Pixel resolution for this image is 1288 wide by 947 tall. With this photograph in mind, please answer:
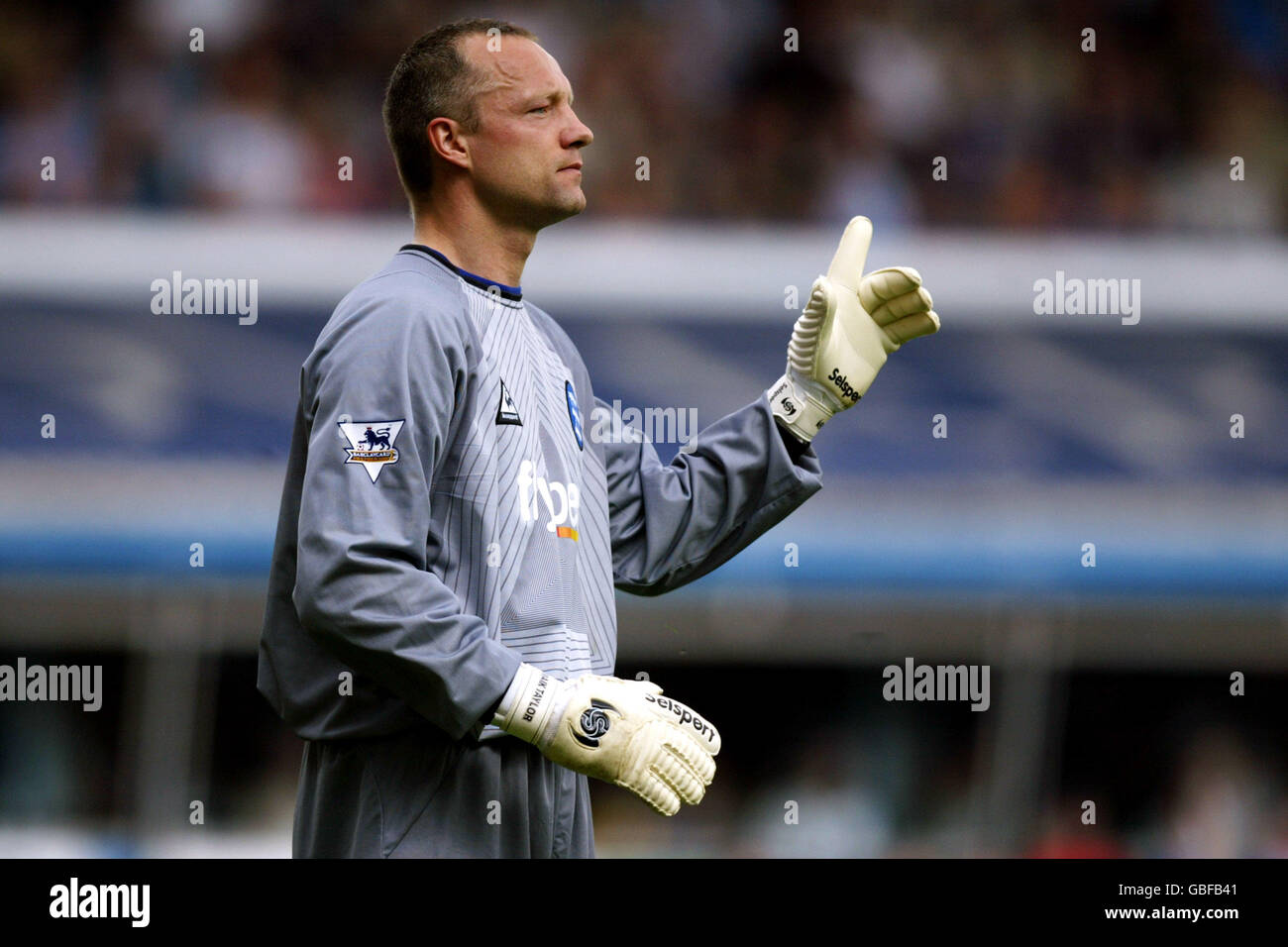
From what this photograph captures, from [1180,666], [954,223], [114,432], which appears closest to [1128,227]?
[954,223]

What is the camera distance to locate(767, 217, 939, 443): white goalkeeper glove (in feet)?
9.03

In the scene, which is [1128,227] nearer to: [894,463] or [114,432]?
[894,463]

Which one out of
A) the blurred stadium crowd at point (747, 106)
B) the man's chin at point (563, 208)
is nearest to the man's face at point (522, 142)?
the man's chin at point (563, 208)

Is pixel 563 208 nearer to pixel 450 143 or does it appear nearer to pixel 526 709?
pixel 450 143

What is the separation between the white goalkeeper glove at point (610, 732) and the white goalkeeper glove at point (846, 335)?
2.35 feet

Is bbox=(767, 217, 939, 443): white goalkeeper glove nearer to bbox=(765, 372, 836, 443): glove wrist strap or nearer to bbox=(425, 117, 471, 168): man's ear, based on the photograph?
bbox=(765, 372, 836, 443): glove wrist strap

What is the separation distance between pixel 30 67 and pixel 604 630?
4.55m

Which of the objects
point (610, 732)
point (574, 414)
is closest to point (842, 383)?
point (574, 414)

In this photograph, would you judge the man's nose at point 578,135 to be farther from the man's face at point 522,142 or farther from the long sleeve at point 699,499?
the long sleeve at point 699,499

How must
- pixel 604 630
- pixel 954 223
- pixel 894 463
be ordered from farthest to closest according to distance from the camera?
pixel 954 223 < pixel 894 463 < pixel 604 630

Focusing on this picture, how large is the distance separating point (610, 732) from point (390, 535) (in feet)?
1.31

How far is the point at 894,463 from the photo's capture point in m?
5.24

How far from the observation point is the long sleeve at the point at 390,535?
213 centimetres

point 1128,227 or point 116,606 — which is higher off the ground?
point 1128,227
